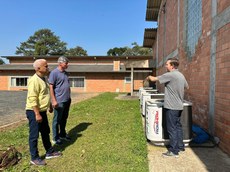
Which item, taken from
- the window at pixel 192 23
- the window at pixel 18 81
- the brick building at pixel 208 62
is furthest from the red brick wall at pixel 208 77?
the window at pixel 18 81

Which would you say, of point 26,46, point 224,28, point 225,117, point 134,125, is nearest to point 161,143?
point 225,117

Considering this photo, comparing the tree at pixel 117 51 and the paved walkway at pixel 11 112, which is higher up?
the tree at pixel 117 51

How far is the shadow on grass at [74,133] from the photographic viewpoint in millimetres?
4762

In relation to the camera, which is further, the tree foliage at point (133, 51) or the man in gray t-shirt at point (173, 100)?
the tree foliage at point (133, 51)

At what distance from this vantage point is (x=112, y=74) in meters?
27.8

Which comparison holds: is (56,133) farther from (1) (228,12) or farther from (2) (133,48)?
(2) (133,48)

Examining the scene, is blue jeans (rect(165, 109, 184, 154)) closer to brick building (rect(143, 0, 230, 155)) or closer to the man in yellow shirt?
brick building (rect(143, 0, 230, 155))

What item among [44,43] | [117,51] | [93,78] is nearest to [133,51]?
[117,51]

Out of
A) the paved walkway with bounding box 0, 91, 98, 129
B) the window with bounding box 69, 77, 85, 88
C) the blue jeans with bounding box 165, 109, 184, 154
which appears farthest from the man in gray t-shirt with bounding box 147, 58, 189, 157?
the window with bounding box 69, 77, 85, 88

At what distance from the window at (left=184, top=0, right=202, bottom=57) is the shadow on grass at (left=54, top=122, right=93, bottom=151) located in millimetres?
3873

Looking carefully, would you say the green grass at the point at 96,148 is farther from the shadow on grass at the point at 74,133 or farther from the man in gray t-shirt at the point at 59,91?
the man in gray t-shirt at the point at 59,91

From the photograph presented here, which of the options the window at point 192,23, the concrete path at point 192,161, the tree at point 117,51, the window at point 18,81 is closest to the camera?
the concrete path at point 192,161

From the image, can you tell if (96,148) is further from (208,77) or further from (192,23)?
(192,23)

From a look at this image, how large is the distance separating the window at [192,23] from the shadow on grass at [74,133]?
387cm
